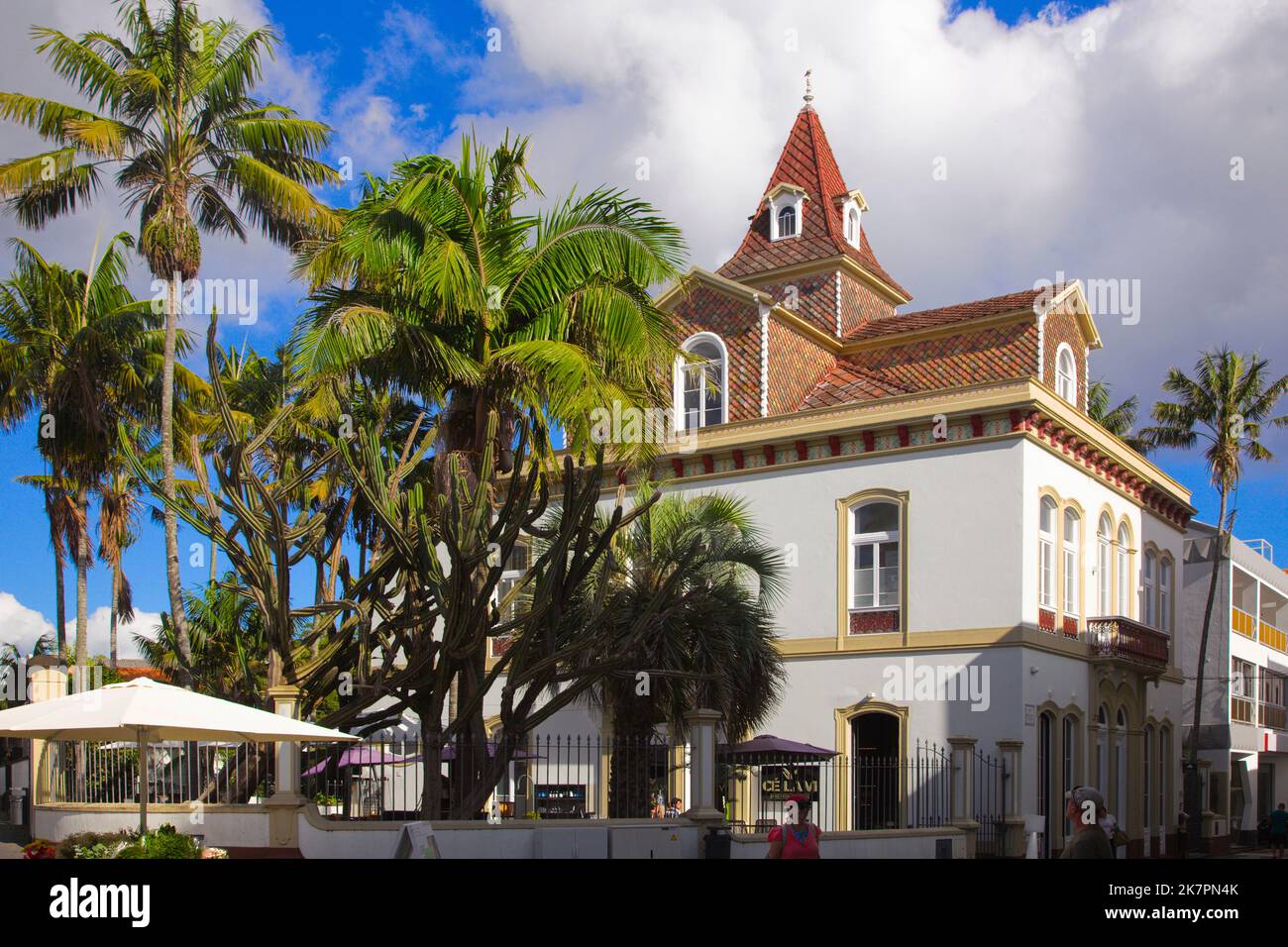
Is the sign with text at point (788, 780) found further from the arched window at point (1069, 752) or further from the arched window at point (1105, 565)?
the arched window at point (1105, 565)

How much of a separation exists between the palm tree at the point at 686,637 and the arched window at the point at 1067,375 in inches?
411

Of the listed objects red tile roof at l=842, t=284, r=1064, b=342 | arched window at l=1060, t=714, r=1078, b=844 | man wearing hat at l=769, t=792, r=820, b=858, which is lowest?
arched window at l=1060, t=714, r=1078, b=844

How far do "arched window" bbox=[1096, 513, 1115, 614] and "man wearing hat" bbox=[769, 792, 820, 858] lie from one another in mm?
18299

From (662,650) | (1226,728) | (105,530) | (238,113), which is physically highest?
(238,113)

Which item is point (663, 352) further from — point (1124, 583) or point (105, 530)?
point (105, 530)

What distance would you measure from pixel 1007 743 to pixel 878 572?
4.39 meters

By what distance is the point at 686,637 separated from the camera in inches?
802

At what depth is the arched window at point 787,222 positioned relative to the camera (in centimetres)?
3216

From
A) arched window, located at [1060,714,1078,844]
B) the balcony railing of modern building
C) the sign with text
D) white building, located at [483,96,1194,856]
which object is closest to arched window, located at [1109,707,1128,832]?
white building, located at [483,96,1194,856]

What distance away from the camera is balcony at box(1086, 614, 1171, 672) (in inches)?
1097

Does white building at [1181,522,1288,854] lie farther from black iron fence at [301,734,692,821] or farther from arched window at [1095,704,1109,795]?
black iron fence at [301,734,692,821]

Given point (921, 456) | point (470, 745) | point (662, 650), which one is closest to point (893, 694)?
point (921, 456)

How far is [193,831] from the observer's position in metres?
16.6

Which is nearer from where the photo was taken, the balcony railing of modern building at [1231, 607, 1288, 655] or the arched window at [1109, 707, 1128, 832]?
the arched window at [1109, 707, 1128, 832]
